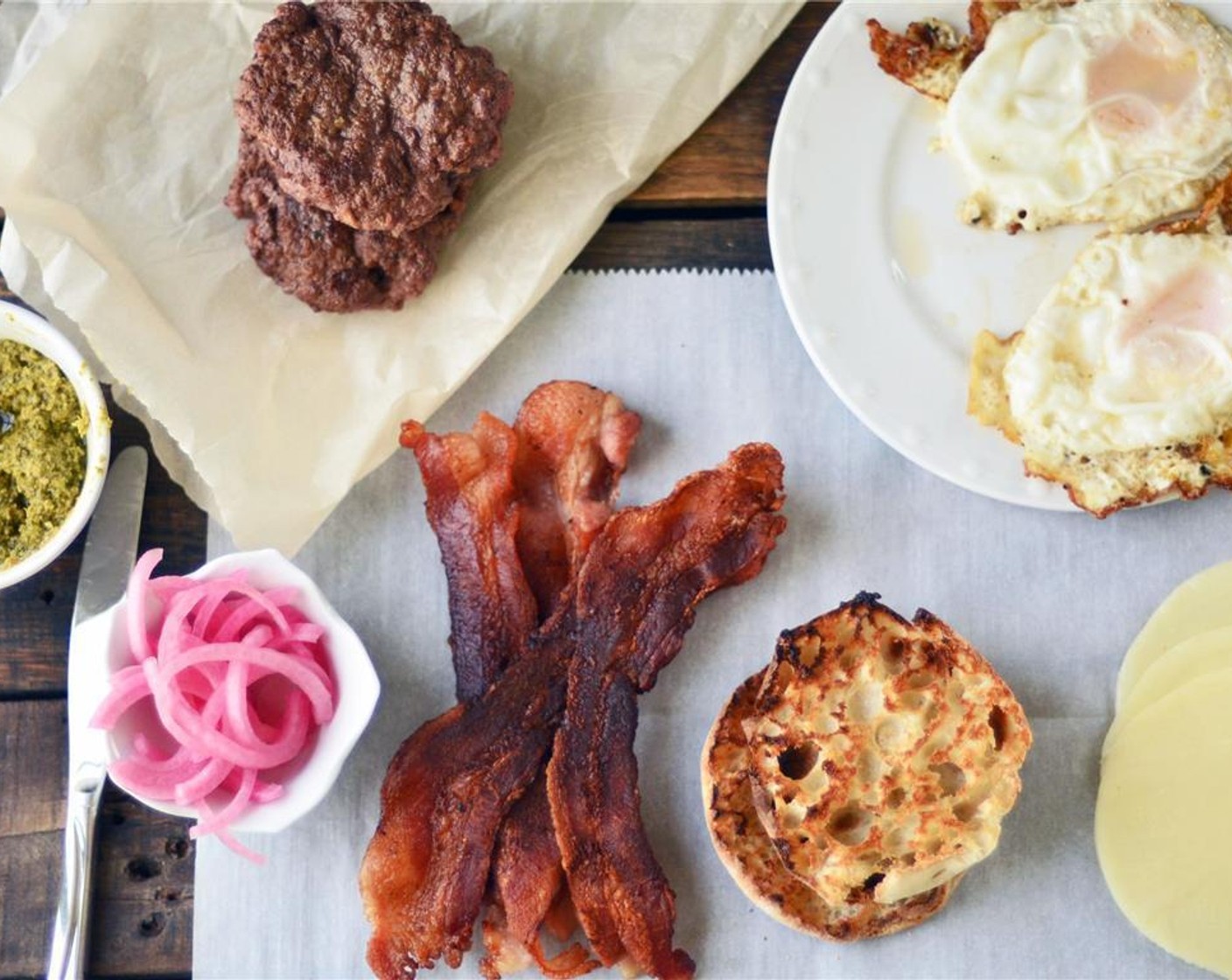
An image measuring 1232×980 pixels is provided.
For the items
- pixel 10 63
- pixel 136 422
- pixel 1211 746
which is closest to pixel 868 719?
pixel 1211 746

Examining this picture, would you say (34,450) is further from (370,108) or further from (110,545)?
(370,108)

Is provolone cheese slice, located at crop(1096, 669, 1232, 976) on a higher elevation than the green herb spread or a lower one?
lower

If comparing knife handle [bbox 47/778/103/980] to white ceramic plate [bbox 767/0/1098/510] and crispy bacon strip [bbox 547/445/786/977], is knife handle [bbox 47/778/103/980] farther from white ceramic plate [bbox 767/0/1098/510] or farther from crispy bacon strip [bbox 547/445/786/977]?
white ceramic plate [bbox 767/0/1098/510]

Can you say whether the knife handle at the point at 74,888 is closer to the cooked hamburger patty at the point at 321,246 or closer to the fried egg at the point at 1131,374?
the cooked hamburger patty at the point at 321,246

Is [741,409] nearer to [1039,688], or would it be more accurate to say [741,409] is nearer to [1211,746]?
[1039,688]

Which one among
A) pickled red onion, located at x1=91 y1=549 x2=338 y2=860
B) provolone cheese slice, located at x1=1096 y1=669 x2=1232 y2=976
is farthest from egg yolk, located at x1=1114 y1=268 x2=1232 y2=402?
pickled red onion, located at x1=91 y1=549 x2=338 y2=860

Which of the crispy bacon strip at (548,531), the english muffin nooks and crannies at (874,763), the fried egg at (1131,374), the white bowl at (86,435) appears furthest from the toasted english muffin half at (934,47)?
the white bowl at (86,435)
